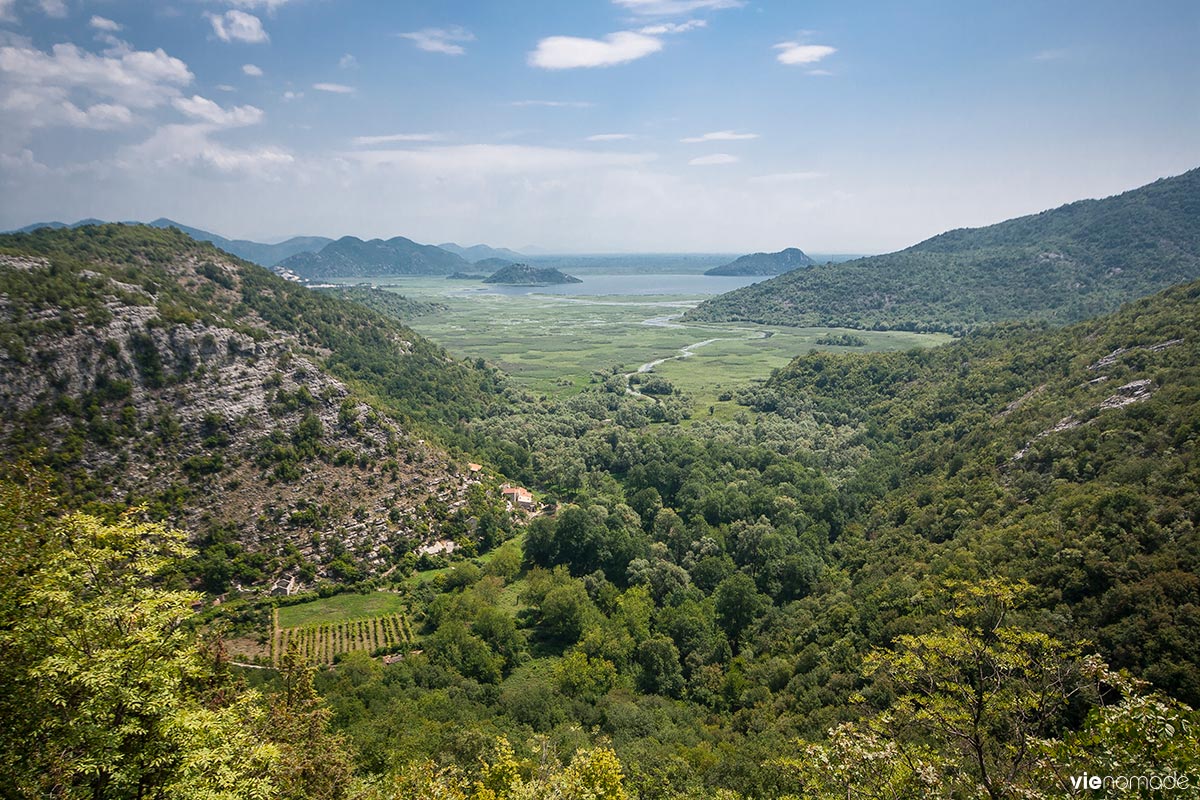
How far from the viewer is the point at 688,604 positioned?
56.2 meters

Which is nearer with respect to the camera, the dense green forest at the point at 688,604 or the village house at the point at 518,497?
the dense green forest at the point at 688,604

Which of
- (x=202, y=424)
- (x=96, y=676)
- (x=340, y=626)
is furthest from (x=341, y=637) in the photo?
(x=96, y=676)

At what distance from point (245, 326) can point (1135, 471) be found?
327 ft

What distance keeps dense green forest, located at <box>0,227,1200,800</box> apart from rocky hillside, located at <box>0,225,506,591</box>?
1.07m

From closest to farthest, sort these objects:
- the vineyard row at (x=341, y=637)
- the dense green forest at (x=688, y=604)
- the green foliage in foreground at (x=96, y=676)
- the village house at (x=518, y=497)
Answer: the green foliage in foreground at (x=96, y=676) → the dense green forest at (x=688, y=604) → the vineyard row at (x=341, y=637) → the village house at (x=518, y=497)

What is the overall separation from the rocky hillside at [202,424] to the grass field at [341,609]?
11.5 ft

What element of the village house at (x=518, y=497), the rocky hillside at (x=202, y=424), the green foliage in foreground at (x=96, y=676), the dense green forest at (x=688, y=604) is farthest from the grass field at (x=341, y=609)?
the green foliage in foreground at (x=96, y=676)

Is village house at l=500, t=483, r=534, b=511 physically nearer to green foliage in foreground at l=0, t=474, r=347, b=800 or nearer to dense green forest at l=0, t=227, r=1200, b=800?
dense green forest at l=0, t=227, r=1200, b=800

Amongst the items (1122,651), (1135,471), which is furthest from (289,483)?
(1135,471)

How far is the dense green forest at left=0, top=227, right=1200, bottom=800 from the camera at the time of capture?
1362 cm

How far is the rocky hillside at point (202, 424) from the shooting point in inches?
2322

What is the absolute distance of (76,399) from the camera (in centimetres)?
6091

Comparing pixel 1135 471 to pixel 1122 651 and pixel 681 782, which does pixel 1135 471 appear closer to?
pixel 1122 651

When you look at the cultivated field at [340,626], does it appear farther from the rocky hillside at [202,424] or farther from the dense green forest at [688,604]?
the rocky hillside at [202,424]
